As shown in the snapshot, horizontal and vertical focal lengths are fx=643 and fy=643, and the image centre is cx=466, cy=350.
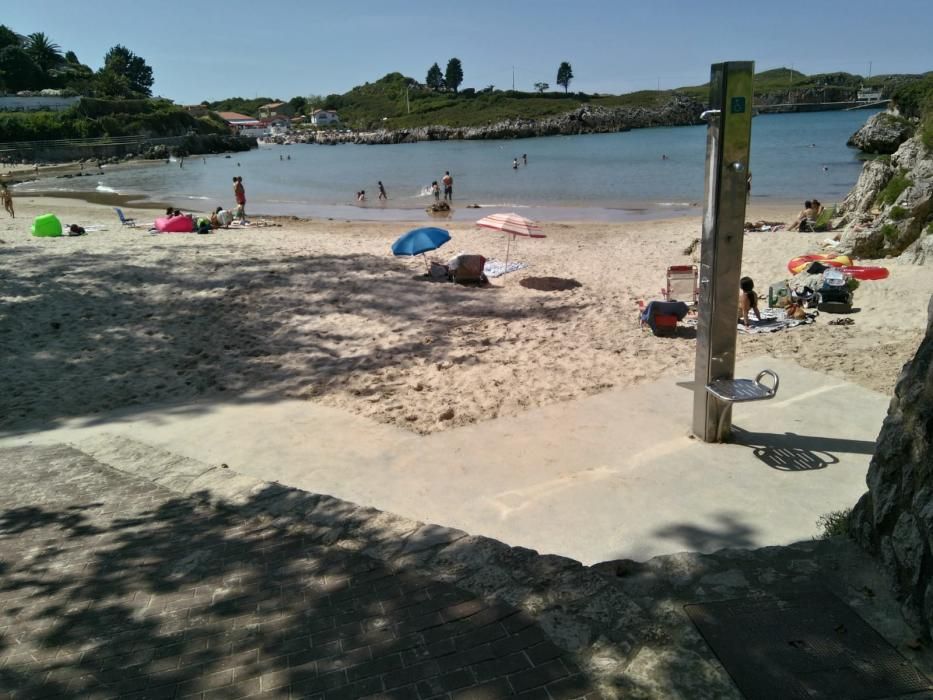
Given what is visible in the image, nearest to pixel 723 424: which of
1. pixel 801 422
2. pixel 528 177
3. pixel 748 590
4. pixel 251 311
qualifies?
pixel 801 422

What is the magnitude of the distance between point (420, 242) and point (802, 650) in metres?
11.1

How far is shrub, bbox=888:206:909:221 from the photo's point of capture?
1316 cm

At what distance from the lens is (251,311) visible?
424 inches

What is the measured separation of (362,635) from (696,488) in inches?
129

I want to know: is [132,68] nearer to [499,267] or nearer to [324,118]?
[324,118]

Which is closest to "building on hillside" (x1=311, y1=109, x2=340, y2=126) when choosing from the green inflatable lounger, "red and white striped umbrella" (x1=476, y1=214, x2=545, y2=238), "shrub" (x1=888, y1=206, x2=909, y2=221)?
the green inflatable lounger

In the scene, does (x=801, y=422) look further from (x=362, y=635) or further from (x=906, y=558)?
(x=362, y=635)

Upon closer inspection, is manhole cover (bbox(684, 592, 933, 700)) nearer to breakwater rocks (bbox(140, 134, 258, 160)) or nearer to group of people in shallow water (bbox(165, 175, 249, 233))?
group of people in shallow water (bbox(165, 175, 249, 233))

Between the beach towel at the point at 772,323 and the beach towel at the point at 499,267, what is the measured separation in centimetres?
586

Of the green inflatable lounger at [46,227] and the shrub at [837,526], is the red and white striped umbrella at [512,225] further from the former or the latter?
the green inflatable lounger at [46,227]

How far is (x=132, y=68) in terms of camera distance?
440 ft

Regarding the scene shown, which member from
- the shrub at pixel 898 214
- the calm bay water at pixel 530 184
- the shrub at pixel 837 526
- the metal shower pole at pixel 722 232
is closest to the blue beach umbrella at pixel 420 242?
the metal shower pole at pixel 722 232

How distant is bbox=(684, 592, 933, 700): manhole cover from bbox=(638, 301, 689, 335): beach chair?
22.4 feet

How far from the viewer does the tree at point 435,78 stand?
18888 centimetres
